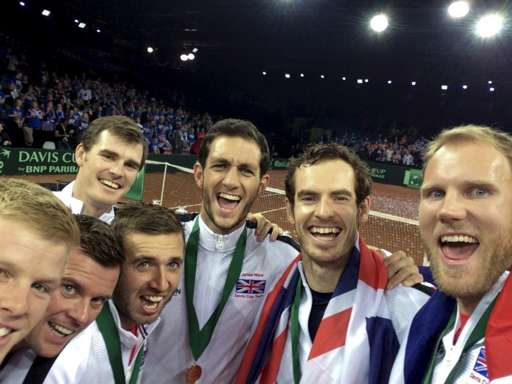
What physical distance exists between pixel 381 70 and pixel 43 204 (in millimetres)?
25913

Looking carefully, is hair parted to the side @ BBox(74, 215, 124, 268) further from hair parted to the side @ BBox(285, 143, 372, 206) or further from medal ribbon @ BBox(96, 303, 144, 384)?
hair parted to the side @ BBox(285, 143, 372, 206)

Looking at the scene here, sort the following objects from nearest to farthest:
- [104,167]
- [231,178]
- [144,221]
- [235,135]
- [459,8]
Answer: [144,221], [231,178], [235,135], [104,167], [459,8]

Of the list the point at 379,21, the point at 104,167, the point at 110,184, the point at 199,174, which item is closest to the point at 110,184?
the point at 110,184

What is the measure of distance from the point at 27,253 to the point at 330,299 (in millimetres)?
1487

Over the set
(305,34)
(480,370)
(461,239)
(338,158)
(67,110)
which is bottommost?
(480,370)

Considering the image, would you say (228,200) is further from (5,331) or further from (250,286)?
(5,331)

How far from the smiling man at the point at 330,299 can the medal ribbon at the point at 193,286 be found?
1.01 ft

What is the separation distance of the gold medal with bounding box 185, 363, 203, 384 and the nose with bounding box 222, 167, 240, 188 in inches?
46.9

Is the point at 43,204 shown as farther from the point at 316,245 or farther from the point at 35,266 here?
the point at 316,245

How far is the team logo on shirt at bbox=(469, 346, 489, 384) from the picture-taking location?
1.45 metres

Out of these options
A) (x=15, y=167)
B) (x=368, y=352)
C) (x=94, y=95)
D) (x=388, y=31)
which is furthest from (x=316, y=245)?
(x=94, y=95)

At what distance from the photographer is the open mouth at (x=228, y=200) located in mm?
2695

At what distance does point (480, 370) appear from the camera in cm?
147

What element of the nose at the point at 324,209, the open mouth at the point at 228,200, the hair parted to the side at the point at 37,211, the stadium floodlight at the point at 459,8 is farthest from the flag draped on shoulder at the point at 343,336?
the stadium floodlight at the point at 459,8
